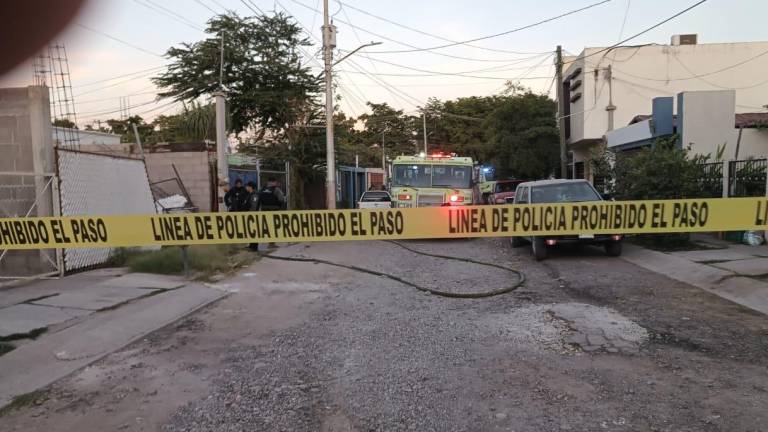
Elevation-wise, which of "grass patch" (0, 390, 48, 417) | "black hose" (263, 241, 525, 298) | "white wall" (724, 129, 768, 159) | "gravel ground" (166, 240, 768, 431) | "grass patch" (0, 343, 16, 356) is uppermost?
"white wall" (724, 129, 768, 159)

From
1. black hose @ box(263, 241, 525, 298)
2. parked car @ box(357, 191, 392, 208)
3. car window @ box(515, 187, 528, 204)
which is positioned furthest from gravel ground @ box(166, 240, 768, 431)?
parked car @ box(357, 191, 392, 208)

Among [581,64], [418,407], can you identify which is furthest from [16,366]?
[581,64]

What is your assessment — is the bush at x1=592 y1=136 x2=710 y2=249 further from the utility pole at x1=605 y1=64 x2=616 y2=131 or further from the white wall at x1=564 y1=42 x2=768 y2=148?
the white wall at x1=564 y1=42 x2=768 y2=148

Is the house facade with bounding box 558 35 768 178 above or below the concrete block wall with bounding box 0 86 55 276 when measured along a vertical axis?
above

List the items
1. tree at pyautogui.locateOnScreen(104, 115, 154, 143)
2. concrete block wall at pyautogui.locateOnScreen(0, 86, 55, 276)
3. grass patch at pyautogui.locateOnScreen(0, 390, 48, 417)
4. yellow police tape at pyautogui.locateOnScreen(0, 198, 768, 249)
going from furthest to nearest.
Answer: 1. tree at pyautogui.locateOnScreen(104, 115, 154, 143)
2. concrete block wall at pyautogui.locateOnScreen(0, 86, 55, 276)
3. yellow police tape at pyautogui.locateOnScreen(0, 198, 768, 249)
4. grass patch at pyautogui.locateOnScreen(0, 390, 48, 417)

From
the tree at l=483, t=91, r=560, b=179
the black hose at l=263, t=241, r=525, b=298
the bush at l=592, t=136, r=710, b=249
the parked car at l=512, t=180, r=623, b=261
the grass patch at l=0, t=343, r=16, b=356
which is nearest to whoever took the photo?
the grass patch at l=0, t=343, r=16, b=356

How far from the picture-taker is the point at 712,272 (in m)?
9.12

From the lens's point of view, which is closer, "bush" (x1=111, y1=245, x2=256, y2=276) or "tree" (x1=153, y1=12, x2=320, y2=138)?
"bush" (x1=111, y1=245, x2=256, y2=276)

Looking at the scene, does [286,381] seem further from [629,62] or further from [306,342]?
[629,62]

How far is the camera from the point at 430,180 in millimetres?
17109

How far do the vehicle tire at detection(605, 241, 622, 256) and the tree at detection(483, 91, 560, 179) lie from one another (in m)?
20.3

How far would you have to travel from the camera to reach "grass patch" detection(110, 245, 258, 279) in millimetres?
10016

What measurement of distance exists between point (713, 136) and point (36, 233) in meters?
17.2

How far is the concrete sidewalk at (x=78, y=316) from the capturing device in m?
5.18
